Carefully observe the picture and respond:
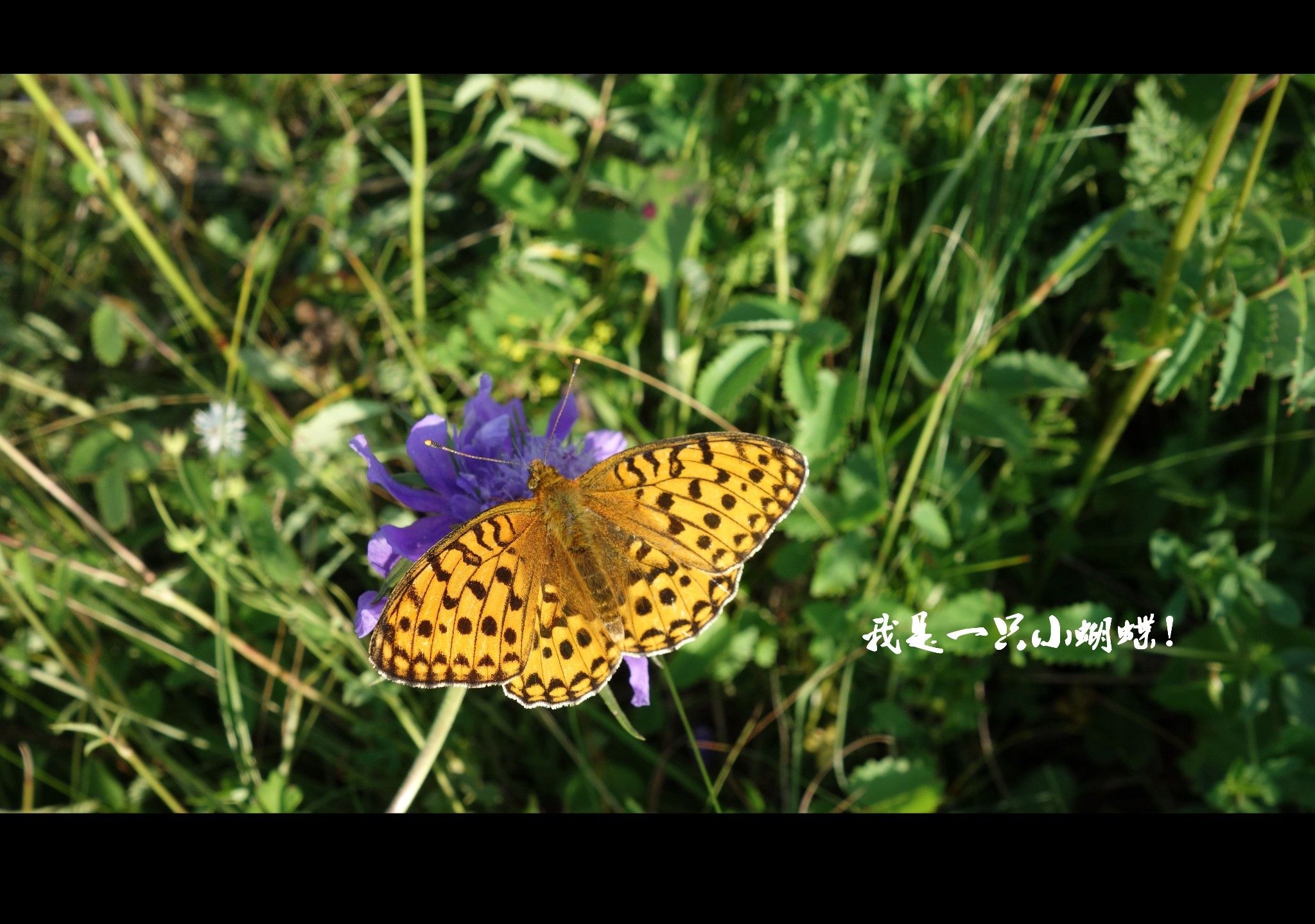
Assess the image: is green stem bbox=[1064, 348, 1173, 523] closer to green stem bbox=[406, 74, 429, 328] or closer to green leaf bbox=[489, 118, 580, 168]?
green leaf bbox=[489, 118, 580, 168]

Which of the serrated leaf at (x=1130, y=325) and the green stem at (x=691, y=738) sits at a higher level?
the serrated leaf at (x=1130, y=325)

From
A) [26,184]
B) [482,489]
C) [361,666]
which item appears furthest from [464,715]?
[26,184]

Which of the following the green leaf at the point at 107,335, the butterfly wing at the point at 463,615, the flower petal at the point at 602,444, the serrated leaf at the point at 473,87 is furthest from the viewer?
the green leaf at the point at 107,335

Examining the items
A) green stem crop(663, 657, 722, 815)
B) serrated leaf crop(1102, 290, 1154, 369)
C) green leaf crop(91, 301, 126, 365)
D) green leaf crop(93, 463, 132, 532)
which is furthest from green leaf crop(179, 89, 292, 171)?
serrated leaf crop(1102, 290, 1154, 369)

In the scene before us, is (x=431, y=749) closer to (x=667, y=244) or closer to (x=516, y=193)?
(x=667, y=244)

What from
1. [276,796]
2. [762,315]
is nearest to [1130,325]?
[762,315]

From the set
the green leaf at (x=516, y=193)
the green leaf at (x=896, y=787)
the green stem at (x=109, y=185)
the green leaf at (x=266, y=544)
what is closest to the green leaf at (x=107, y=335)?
the green stem at (x=109, y=185)

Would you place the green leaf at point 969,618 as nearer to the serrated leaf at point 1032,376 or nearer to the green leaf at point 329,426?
the serrated leaf at point 1032,376

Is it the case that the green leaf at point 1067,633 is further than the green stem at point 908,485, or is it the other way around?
the green stem at point 908,485
